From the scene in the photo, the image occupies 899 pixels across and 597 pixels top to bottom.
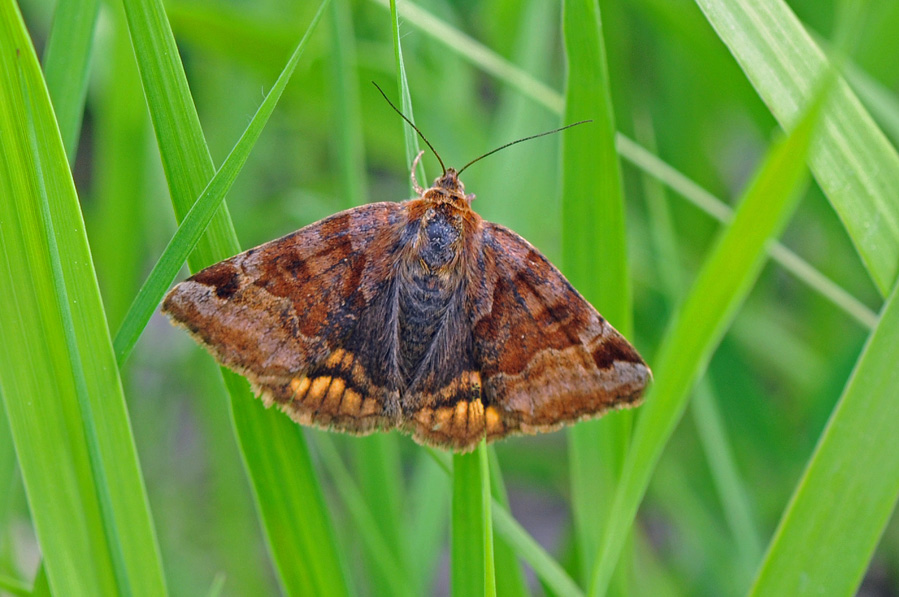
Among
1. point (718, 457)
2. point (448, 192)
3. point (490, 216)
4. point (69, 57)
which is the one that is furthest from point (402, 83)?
point (718, 457)

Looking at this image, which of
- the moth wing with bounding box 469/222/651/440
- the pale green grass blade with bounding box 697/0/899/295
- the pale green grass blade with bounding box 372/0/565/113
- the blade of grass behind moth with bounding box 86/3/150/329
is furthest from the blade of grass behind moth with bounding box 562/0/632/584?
the blade of grass behind moth with bounding box 86/3/150/329

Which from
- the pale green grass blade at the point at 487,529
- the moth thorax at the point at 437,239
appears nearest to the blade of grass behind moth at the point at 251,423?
the pale green grass blade at the point at 487,529

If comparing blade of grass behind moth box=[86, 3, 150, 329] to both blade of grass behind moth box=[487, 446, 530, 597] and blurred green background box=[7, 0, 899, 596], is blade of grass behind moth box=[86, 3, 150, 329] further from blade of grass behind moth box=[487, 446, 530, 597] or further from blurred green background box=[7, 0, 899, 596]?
blade of grass behind moth box=[487, 446, 530, 597]

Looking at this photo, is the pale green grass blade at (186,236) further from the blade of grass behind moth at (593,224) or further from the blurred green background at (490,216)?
the blurred green background at (490,216)

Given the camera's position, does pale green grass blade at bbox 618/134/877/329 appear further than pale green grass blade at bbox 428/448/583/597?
Yes

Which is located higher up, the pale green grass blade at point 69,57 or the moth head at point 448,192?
the moth head at point 448,192

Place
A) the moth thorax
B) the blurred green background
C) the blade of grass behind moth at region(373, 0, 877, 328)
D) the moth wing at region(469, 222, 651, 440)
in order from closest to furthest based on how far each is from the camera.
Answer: the moth wing at region(469, 222, 651, 440)
the moth thorax
the blade of grass behind moth at region(373, 0, 877, 328)
the blurred green background

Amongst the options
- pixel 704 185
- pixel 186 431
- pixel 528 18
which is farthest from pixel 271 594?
pixel 704 185

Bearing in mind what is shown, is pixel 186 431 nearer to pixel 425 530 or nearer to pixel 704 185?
pixel 425 530
